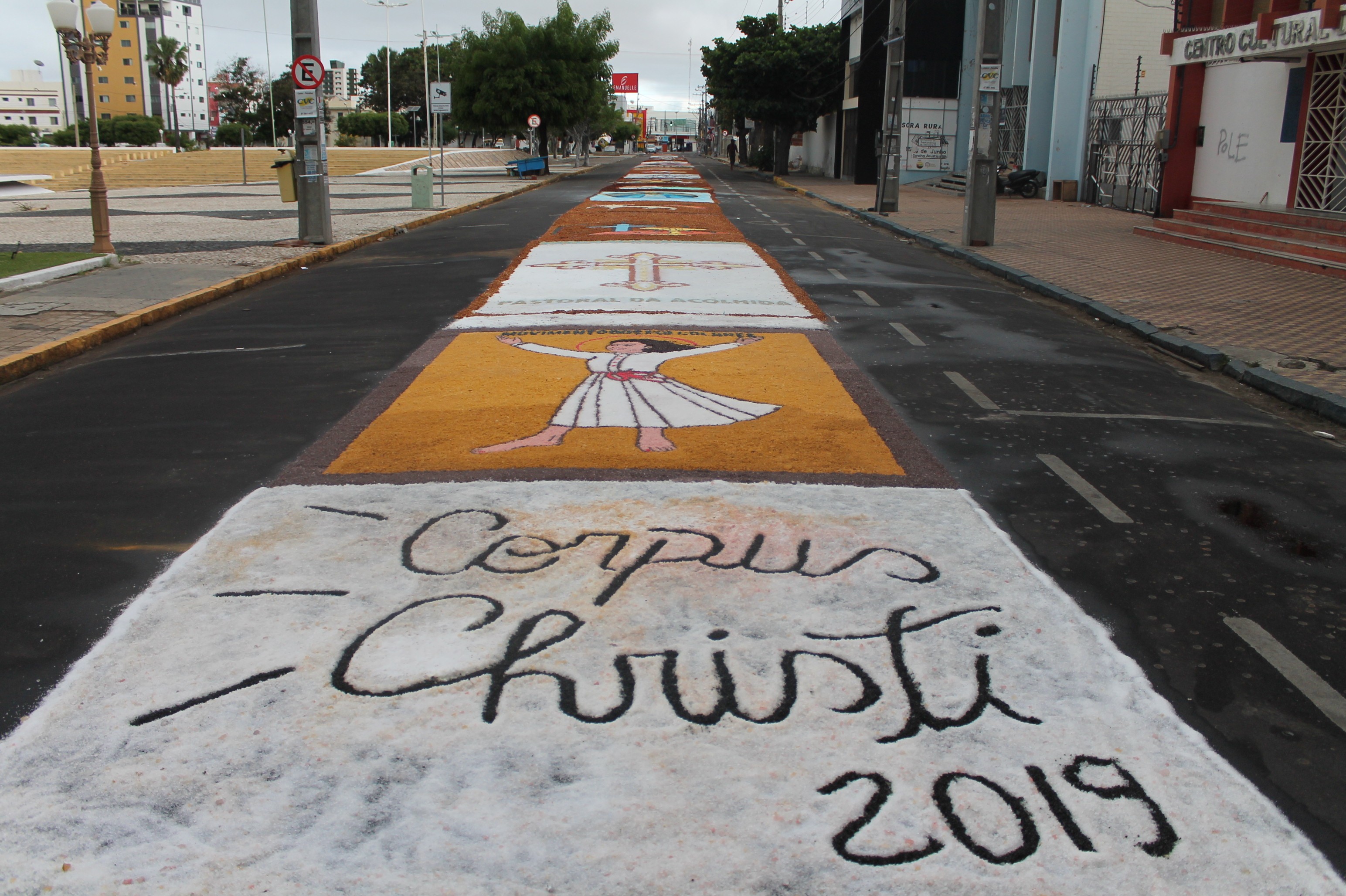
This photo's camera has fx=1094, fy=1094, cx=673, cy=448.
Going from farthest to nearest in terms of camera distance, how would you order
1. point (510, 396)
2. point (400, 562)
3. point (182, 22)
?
point (182, 22) → point (510, 396) → point (400, 562)

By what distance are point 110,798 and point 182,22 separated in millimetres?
167220

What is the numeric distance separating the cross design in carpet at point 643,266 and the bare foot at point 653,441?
624 cm

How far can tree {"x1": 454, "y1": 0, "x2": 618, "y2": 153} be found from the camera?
52.7 m

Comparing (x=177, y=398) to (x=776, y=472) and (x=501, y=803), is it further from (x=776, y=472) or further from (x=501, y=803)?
(x=501, y=803)

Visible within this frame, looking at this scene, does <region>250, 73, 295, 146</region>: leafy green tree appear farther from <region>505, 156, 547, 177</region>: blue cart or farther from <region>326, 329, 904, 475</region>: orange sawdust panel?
<region>326, 329, 904, 475</region>: orange sawdust panel

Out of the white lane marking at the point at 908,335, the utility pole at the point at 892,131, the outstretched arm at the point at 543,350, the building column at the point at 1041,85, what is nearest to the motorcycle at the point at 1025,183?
the building column at the point at 1041,85

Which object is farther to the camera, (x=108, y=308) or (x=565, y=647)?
(x=108, y=308)

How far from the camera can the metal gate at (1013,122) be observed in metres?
36.1

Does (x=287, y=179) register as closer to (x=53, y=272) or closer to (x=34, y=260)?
(x=34, y=260)

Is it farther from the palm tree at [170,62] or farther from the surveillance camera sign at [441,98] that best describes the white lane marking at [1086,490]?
the palm tree at [170,62]

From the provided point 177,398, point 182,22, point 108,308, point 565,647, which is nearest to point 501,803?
point 565,647

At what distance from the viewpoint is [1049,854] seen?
2.67 m

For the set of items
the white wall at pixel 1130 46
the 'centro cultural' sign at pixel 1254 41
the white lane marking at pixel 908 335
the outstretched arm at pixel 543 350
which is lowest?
Answer: the outstretched arm at pixel 543 350

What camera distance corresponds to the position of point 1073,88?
31.2m
